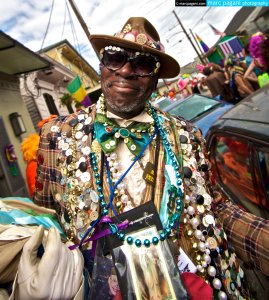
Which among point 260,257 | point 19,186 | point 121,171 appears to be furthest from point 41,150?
point 19,186

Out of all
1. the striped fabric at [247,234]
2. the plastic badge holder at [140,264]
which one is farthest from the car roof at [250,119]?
the plastic badge holder at [140,264]

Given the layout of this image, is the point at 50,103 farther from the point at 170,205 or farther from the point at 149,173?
the point at 170,205

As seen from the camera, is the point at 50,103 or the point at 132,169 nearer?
the point at 132,169

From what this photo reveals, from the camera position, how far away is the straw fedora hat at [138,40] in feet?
4.81

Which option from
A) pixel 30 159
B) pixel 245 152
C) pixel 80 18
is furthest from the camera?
pixel 80 18

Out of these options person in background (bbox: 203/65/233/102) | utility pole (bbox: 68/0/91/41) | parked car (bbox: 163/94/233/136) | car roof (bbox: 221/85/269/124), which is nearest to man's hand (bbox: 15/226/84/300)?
car roof (bbox: 221/85/269/124)

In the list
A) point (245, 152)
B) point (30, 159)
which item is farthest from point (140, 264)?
point (30, 159)

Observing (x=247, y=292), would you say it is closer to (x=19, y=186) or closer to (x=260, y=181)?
(x=260, y=181)

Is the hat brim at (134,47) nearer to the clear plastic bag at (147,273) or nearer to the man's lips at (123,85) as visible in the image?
the man's lips at (123,85)

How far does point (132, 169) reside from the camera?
1.47 metres

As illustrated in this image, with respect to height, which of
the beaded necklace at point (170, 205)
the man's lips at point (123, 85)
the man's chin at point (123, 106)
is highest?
the man's lips at point (123, 85)

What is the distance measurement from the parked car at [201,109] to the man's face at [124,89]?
4.23 meters

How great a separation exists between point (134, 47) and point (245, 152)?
5.21ft

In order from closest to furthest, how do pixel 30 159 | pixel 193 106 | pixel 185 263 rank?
pixel 185 263 < pixel 30 159 < pixel 193 106
